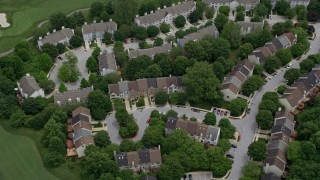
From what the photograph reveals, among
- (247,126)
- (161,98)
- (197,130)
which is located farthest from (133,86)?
(247,126)

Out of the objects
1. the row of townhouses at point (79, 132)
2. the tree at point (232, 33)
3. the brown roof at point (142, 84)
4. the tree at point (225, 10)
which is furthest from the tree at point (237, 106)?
the tree at point (225, 10)

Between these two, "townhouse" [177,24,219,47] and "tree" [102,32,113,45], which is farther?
"tree" [102,32,113,45]

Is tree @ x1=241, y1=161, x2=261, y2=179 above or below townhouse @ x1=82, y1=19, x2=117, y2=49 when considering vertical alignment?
below

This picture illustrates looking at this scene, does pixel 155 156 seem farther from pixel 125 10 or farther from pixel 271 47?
pixel 125 10

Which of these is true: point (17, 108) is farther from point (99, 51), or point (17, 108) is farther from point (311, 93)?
point (311, 93)

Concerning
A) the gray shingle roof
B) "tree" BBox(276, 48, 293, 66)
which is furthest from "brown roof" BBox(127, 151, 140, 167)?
"tree" BBox(276, 48, 293, 66)

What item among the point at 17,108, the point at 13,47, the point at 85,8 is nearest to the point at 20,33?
the point at 13,47

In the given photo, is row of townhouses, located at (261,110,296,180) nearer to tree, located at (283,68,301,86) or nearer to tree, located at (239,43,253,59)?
tree, located at (283,68,301,86)

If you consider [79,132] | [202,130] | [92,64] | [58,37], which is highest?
[58,37]
